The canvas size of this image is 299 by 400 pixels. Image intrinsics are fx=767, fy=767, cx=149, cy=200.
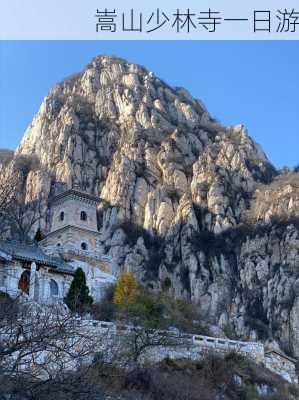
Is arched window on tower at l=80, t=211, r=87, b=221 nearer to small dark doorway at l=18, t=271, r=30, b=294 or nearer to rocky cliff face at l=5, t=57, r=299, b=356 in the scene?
small dark doorway at l=18, t=271, r=30, b=294

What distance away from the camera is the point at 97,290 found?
53844mm

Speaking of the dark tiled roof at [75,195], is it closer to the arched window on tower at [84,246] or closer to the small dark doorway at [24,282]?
the arched window on tower at [84,246]

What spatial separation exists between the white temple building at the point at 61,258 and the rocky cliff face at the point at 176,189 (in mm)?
23827

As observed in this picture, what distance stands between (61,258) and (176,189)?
65.5m

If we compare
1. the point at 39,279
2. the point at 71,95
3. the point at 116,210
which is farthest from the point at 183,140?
the point at 39,279

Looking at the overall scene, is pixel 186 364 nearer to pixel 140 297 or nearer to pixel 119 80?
pixel 140 297

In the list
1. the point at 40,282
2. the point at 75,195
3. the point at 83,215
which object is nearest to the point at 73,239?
the point at 83,215

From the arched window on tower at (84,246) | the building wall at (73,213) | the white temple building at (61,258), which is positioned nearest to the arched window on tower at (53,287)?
the white temple building at (61,258)

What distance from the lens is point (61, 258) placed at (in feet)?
186

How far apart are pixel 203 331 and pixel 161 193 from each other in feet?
233

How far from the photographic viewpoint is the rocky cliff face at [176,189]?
99.9m

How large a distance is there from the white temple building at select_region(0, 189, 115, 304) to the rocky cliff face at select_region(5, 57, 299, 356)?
23.8 metres

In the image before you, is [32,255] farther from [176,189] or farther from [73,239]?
[176,189]

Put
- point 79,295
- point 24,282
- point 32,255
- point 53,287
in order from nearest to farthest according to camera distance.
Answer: point 79,295, point 24,282, point 53,287, point 32,255
